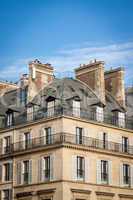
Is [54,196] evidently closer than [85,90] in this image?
Yes

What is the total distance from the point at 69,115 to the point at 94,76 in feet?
22.2

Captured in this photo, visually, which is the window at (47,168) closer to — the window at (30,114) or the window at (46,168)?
the window at (46,168)

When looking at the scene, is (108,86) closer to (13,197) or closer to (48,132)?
(48,132)

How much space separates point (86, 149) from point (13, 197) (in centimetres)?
774

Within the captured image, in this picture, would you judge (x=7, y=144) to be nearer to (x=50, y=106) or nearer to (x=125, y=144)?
(x=50, y=106)

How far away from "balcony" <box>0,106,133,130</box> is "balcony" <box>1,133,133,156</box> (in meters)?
1.81

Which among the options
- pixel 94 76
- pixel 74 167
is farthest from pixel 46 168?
pixel 94 76

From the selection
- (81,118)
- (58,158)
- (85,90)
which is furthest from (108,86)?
(58,158)

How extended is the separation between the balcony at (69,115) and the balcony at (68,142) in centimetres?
181

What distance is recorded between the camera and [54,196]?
145 feet

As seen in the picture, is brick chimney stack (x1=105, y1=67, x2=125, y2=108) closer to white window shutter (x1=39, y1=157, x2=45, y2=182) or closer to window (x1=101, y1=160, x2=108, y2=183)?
window (x1=101, y1=160, x2=108, y2=183)

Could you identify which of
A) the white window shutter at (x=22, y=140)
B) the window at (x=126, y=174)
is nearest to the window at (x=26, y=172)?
the white window shutter at (x=22, y=140)

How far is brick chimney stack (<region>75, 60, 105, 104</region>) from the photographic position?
166ft

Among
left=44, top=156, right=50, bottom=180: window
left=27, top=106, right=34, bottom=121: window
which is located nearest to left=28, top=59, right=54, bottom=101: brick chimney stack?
left=27, top=106, right=34, bottom=121: window
